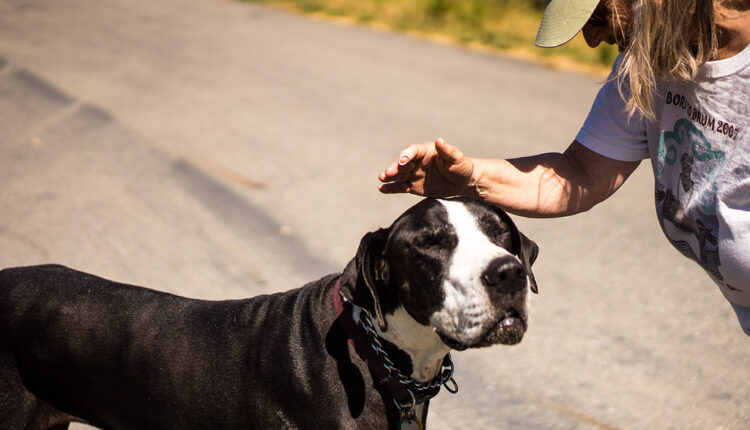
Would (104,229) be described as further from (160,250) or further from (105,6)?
(105,6)

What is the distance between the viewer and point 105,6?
45.0 ft

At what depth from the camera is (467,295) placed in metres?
2.37

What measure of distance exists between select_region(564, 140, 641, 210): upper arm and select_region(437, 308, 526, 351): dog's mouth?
0.90m

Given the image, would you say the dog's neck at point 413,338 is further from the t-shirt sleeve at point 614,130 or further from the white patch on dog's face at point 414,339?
the t-shirt sleeve at point 614,130

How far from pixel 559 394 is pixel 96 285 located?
2.32 m

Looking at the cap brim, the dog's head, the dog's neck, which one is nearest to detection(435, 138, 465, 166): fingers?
the dog's head

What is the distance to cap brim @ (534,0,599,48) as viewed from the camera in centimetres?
Result: 247

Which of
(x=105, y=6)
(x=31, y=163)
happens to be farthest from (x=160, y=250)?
(x=105, y=6)

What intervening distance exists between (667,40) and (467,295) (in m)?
1.01

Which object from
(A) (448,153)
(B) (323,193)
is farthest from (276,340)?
(B) (323,193)

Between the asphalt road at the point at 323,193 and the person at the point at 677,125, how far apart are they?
4.49ft

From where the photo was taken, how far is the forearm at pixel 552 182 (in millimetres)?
3033

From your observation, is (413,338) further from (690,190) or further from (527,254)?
(690,190)

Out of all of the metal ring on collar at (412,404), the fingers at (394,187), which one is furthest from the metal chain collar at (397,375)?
the fingers at (394,187)
